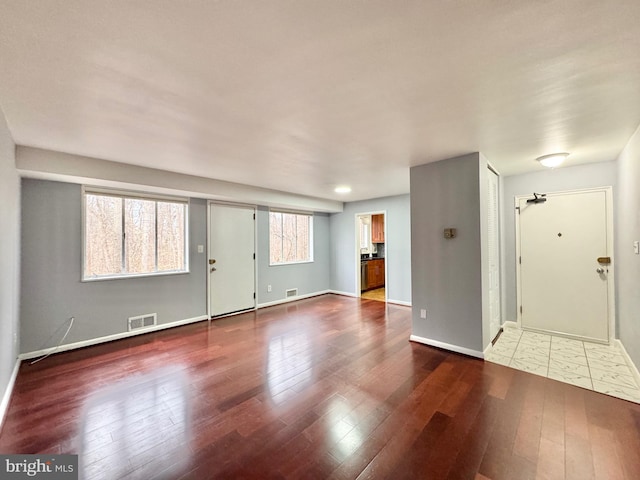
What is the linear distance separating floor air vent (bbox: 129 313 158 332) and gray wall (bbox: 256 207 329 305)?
1900 millimetres

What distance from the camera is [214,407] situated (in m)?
2.22

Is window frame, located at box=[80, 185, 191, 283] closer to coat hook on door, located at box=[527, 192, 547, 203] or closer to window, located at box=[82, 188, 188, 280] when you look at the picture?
window, located at box=[82, 188, 188, 280]

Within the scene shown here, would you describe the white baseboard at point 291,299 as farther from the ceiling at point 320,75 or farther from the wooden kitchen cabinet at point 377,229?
the ceiling at point 320,75

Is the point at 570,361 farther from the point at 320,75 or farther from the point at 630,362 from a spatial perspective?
the point at 320,75

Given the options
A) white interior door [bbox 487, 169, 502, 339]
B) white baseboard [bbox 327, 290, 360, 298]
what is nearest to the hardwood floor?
white interior door [bbox 487, 169, 502, 339]

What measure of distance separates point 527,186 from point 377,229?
4.50 meters

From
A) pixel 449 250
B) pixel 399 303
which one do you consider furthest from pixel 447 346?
pixel 399 303

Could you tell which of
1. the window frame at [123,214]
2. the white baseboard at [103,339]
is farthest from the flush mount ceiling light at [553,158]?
the white baseboard at [103,339]

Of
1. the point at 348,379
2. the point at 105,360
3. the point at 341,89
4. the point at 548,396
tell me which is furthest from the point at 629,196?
the point at 105,360

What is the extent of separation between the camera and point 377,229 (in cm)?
825

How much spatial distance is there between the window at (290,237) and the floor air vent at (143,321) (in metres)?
2.37

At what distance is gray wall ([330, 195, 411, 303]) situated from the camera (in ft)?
18.8

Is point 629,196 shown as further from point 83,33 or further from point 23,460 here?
point 23,460

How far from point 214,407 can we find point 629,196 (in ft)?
14.7
